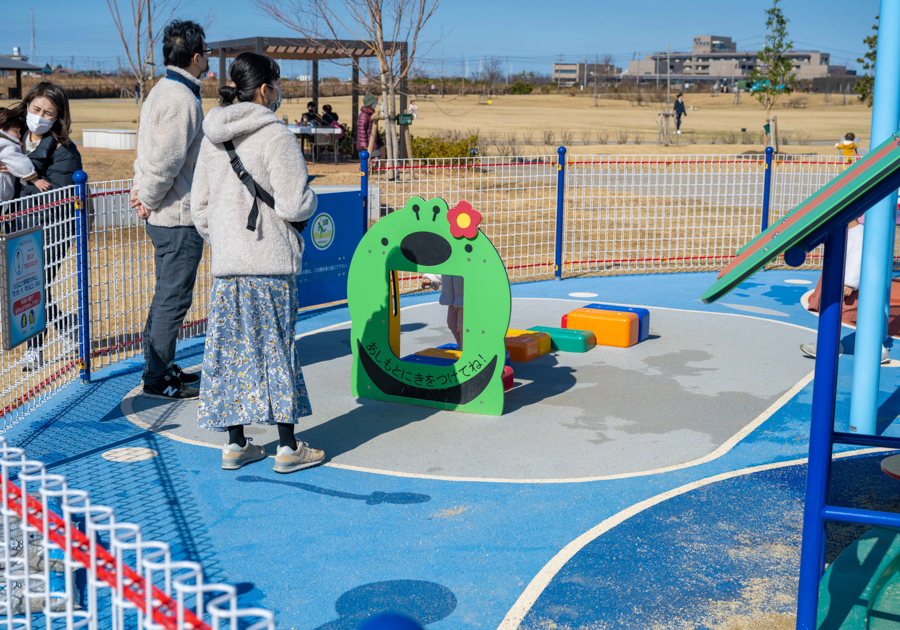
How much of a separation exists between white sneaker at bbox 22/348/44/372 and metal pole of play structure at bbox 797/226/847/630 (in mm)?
5075

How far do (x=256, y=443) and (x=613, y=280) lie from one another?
699 centimetres

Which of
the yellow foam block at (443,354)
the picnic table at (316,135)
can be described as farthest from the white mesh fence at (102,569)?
the picnic table at (316,135)

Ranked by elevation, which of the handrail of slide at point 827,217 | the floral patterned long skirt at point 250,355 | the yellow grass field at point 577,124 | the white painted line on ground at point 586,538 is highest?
the yellow grass field at point 577,124

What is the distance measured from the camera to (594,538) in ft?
13.7

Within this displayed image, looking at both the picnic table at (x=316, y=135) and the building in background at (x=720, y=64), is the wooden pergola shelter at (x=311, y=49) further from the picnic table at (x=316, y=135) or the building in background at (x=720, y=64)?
the building in background at (x=720, y=64)

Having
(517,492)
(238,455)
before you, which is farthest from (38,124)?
(517,492)

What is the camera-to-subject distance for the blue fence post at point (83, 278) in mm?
6410

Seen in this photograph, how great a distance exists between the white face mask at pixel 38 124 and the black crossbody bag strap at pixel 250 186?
10.1 ft

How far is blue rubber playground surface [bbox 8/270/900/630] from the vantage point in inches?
143

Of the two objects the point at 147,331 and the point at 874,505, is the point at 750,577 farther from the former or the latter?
the point at 147,331

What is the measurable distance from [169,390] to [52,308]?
109 centimetres

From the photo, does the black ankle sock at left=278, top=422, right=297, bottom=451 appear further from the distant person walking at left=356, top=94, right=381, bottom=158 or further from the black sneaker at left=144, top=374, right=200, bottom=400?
the distant person walking at left=356, top=94, right=381, bottom=158

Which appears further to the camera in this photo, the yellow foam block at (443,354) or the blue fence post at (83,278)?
the yellow foam block at (443,354)

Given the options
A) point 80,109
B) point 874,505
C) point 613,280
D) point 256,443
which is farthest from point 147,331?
point 80,109
